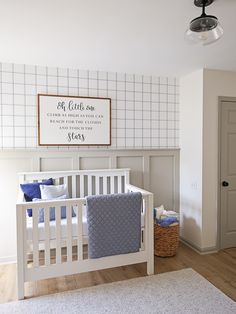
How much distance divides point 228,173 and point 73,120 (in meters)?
2.11

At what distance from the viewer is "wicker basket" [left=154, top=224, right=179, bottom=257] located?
3.06m

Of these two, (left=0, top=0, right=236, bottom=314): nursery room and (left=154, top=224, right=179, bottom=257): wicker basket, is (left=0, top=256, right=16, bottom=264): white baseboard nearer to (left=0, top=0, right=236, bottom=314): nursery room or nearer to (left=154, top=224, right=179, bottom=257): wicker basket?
(left=0, top=0, right=236, bottom=314): nursery room

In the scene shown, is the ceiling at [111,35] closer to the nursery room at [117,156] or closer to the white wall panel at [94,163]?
the nursery room at [117,156]

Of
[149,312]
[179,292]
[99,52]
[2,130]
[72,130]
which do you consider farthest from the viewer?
[72,130]

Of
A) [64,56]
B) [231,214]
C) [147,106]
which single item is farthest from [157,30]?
[231,214]

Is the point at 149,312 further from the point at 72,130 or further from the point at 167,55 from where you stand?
the point at 167,55

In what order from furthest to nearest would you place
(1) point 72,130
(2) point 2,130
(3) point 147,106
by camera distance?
(3) point 147,106
(1) point 72,130
(2) point 2,130

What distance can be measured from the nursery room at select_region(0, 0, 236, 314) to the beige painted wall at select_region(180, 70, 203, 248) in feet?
0.07

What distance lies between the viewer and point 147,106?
3.58m

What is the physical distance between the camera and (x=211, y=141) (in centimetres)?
322

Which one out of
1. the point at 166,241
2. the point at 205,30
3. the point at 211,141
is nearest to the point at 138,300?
the point at 166,241

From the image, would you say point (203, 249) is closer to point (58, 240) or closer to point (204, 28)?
point (58, 240)

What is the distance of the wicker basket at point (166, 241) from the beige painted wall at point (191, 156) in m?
0.39

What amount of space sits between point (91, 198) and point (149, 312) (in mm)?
1043
